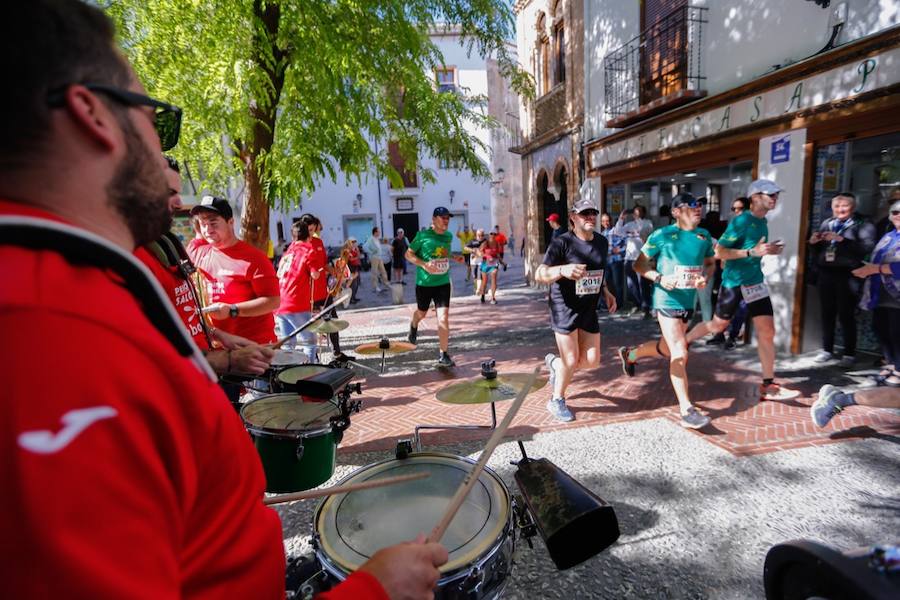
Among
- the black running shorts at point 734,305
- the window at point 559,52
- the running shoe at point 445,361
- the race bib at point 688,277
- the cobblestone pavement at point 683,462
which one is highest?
the window at point 559,52

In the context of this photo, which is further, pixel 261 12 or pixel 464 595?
pixel 261 12

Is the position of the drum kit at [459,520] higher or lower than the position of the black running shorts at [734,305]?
lower

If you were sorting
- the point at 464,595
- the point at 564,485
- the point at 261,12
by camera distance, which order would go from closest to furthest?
the point at 464,595
the point at 564,485
the point at 261,12

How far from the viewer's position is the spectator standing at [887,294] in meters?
5.39

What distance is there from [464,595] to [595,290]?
380 centimetres

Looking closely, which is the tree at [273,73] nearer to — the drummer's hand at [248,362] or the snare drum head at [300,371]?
the snare drum head at [300,371]

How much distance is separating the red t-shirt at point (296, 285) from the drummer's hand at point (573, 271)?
3.21 metres

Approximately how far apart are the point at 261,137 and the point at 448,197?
2752cm

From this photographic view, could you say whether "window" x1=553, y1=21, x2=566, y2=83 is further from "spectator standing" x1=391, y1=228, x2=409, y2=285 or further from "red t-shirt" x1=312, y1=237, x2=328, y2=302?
"red t-shirt" x1=312, y1=237, x2=328, y2=302

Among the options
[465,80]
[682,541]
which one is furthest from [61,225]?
[465,80]

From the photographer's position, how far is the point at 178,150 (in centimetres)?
796

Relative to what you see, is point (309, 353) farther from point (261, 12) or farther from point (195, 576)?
point (195, 576)

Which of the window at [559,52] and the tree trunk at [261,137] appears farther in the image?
the window at [559,52]

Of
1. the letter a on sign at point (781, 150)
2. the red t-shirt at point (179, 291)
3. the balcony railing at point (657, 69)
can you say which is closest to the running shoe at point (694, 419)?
the red t-shirt at point (179, 291)
